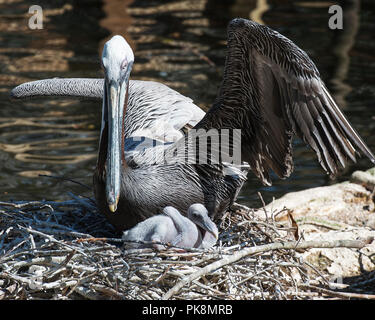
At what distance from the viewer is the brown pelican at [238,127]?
4.44 meters

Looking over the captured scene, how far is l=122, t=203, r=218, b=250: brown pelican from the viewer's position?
4.41 m

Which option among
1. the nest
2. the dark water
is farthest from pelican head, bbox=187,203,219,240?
the dark water

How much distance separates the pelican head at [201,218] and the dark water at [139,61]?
2486 mm

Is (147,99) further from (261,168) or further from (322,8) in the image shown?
(322,8)

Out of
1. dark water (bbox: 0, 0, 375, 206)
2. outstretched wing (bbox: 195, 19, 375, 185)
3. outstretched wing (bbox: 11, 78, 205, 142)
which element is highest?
outstretched wing (bbox: 195, 19, 375, 185)

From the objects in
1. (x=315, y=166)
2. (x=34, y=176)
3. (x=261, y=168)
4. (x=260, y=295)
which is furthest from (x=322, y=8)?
(x=260, y=295)

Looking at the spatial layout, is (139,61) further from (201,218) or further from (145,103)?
(201,218)

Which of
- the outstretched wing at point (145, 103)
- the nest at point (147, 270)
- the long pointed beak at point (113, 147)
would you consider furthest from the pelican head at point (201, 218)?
the outstretched wing at point (145, 103)

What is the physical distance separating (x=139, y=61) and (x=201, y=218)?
24.5ft

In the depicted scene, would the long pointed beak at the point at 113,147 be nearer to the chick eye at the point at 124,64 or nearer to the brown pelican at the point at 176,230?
the chick eye at the point at 124,64

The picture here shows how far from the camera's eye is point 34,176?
7.94 m

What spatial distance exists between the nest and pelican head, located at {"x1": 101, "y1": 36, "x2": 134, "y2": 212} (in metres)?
0.34

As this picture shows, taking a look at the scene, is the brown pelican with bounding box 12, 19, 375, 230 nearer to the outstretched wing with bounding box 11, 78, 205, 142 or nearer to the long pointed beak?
the long pointed beak

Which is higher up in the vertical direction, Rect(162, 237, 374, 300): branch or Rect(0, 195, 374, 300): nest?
Rect(162, 237, 374, 300): branch
